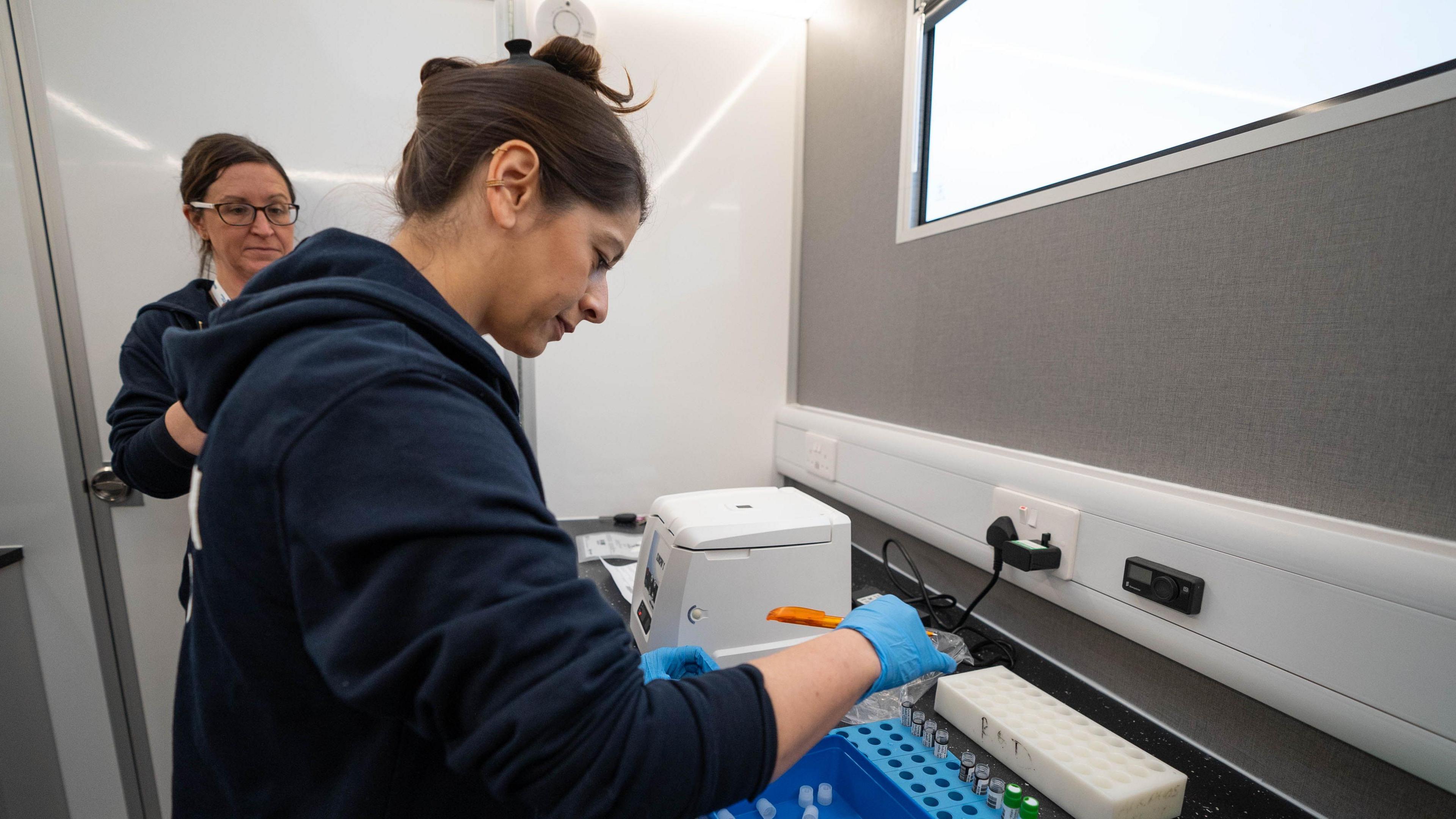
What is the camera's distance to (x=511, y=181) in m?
0.52

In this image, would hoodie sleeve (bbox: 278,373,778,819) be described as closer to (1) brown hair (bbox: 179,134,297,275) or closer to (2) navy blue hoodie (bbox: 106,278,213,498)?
(2) navy blue hoodie (bbox: 106,278,213,498)

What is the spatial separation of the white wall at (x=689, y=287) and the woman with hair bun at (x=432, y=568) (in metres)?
1.03

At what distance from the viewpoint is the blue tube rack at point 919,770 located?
0.65 metres

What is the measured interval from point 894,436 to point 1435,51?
2.81ft

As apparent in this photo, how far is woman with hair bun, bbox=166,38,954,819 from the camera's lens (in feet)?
1.13

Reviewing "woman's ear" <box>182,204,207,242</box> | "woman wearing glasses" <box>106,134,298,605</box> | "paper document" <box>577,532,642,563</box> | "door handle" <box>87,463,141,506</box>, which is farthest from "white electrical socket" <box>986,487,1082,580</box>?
"door handle" <box>87,463,141,506</box>

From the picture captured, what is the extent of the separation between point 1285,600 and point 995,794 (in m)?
0.37

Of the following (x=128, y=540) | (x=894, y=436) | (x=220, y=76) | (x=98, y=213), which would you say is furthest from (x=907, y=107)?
(x=128, y=540)

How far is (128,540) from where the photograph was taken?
1.35 metres

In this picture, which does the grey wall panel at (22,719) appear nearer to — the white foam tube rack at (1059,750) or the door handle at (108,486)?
the door handle at (108,486)

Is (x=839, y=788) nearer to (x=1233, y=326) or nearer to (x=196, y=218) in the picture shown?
(x=1233, y=326)

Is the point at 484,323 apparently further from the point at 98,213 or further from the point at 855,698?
the point at 98,213

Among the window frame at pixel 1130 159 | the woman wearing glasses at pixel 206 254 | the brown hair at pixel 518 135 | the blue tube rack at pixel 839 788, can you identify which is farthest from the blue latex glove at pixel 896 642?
the woman wearing glasses at pixel 206 254

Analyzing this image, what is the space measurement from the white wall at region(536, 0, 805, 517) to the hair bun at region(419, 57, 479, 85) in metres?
0.92
